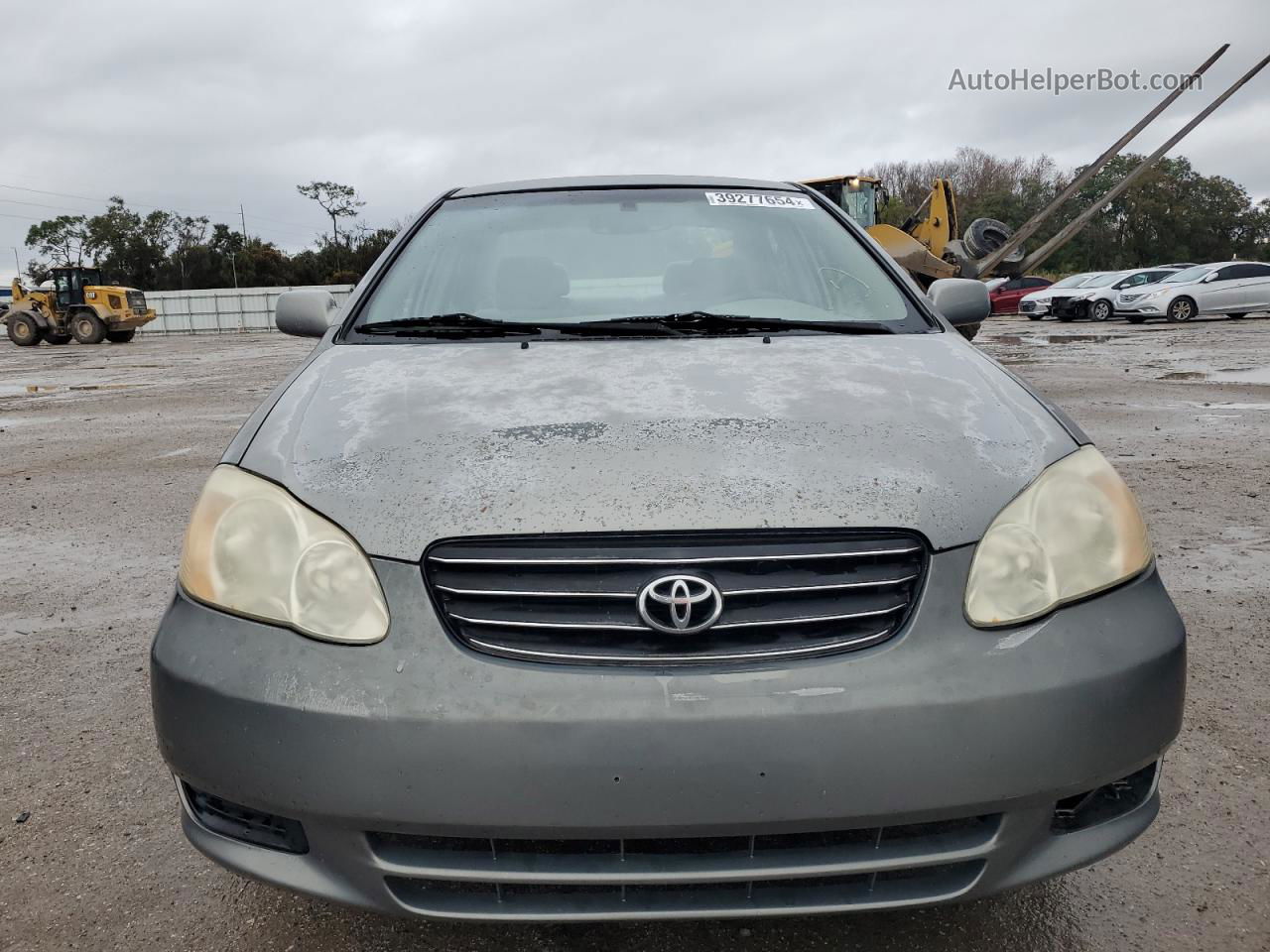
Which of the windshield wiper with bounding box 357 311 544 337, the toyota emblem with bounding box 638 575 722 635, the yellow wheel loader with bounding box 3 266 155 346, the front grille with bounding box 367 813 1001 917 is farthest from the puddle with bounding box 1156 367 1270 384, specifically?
the yellow wheel loader with bounding box 3 266 155 346

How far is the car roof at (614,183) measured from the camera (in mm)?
2932

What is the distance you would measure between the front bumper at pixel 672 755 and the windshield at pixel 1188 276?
80.8ft

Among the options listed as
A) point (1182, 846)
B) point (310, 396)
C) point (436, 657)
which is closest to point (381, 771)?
point (436, 657)

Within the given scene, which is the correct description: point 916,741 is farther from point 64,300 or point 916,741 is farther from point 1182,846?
point 64,300

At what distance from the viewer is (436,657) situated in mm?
1378

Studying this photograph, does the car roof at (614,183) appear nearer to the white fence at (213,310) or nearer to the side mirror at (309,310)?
the side mirror at (309,310)

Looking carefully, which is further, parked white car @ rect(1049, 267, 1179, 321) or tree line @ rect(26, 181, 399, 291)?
tree line @ rect(26, 181, 399, 291)

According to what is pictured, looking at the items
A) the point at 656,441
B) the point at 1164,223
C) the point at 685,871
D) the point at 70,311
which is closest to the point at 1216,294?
the point at 656,441

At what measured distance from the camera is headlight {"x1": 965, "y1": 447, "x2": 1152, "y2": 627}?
56.7 inches

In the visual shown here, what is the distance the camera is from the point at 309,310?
8.93 feet

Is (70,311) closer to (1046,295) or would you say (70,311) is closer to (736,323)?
(1046,295)

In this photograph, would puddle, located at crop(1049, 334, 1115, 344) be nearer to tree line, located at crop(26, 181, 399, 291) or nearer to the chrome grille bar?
the chrome grille bar

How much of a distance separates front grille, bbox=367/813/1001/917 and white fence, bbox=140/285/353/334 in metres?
46.7

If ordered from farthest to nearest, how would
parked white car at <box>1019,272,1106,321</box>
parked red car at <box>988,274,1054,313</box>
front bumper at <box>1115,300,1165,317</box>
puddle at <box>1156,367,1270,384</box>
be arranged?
parked red car at <box>988,274,1054,313</box>, parked white car at <box>1019,272,1106,321</box>, front bumper at <box>1115,300,1165,317</box>, puddle at <box>1156,367,1270,384</box>
